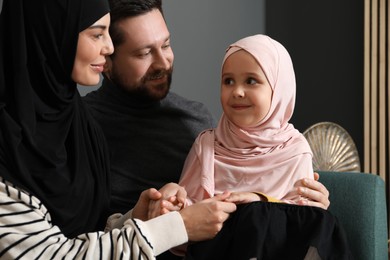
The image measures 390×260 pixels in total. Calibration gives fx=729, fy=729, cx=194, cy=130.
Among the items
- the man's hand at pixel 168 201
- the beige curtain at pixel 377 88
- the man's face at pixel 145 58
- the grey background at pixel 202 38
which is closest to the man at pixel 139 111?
the man's face at pixel 145 58

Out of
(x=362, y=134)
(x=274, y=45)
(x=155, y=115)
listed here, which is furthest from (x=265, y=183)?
(x=362, y=134)

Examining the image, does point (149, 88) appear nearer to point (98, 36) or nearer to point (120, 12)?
point (120, 12)

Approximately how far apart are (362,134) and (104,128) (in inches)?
98.4

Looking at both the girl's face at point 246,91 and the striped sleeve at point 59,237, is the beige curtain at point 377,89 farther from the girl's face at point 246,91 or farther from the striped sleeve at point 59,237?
the striped sleeve at point 59,237

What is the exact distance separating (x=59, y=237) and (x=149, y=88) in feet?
2.48

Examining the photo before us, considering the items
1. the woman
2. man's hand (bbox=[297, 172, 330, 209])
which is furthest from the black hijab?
man's hand (bbox=[297, 172, 330, 209])

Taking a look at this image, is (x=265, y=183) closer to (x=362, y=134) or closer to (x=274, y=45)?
(x=274, y=45)

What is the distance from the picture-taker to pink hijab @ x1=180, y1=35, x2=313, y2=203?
6.93ft

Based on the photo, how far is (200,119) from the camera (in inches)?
104

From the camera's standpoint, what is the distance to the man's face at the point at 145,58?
247cm

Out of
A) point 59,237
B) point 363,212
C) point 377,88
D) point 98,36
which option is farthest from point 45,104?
point 377,88

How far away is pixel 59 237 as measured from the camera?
1.89 metres

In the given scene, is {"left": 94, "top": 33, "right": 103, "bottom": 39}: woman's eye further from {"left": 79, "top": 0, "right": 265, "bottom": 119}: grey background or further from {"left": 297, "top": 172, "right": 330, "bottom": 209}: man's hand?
{"left": 79, "top": 0, "right": 265, "bottom": 119}: grey background

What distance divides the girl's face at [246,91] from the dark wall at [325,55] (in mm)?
2597
